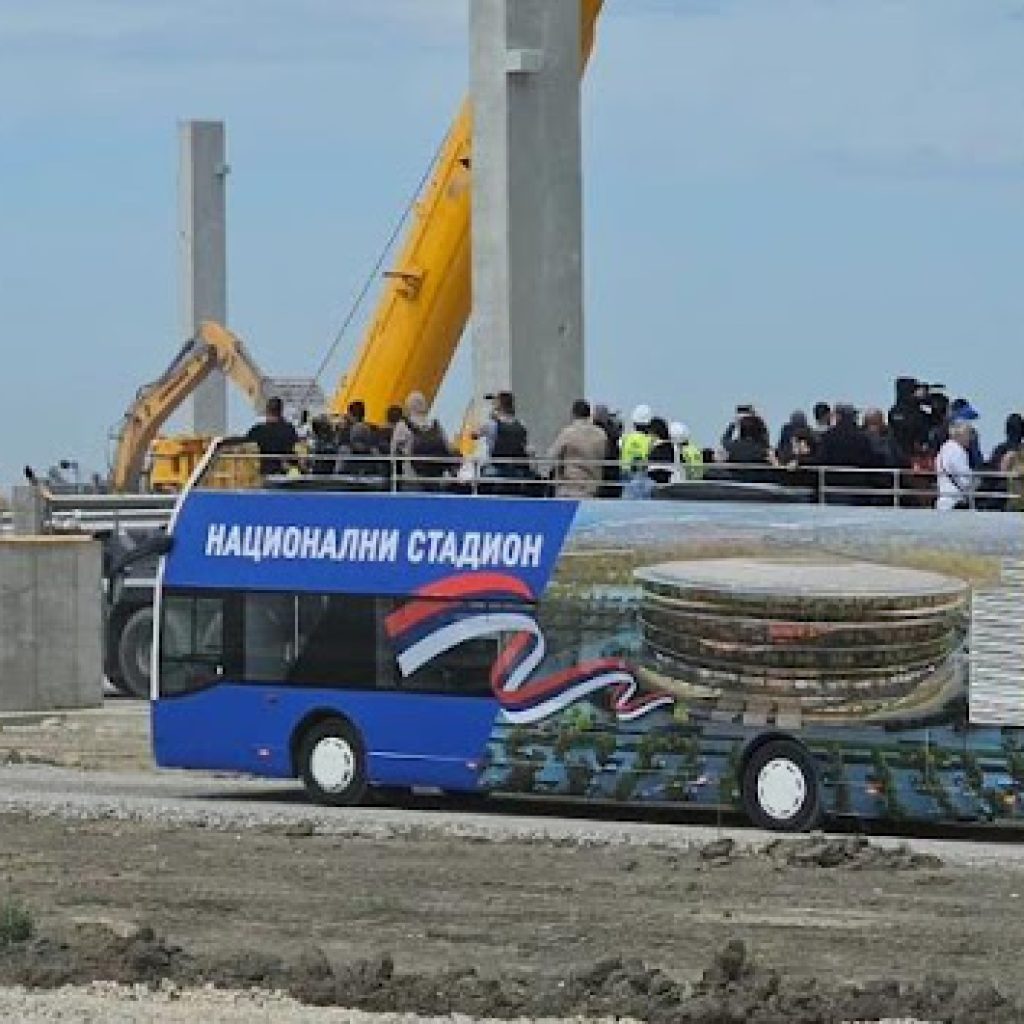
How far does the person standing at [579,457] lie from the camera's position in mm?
28766

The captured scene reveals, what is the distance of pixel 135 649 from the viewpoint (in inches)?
1711

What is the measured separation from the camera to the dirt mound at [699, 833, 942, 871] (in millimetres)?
25234

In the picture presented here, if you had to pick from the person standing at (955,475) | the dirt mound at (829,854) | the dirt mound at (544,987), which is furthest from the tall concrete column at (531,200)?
the dirt mound at (544,987)

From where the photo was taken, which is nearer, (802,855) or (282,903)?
(282,903)

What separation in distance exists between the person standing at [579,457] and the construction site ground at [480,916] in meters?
2.48

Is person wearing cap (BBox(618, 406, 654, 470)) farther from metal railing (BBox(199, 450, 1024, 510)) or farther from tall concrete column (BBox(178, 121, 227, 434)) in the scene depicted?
tall concrete column (BBox(178, 121, 227, 434))

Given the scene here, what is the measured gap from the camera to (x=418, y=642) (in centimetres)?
2952

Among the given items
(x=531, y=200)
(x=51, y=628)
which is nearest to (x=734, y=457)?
(x=531, y=200)

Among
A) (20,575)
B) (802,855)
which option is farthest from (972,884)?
(20,575)

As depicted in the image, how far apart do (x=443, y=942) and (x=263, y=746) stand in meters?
9.52

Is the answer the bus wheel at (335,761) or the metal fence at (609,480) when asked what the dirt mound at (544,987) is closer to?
the metal fence at (609,480)

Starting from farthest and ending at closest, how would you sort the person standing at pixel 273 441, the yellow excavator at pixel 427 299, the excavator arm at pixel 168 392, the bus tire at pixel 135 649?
the excavator arm at pixel 168 392, the yellow excavator at pixel 427 299, the bus tire at pixel 135 649, the person standing at pixel 273 441

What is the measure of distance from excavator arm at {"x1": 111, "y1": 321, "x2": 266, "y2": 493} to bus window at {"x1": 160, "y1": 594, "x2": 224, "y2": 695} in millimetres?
32578

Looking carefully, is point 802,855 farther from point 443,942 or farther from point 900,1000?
point 900,1000
